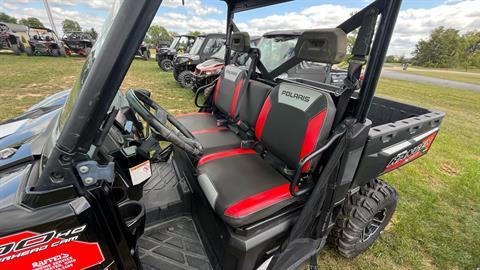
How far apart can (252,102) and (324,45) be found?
104 cm

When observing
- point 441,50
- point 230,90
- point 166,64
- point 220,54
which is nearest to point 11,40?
point 166,64

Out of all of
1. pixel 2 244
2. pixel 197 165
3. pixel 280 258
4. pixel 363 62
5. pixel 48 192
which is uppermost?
pixel 363 62

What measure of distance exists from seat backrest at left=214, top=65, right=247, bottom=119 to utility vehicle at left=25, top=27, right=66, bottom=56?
724 inches

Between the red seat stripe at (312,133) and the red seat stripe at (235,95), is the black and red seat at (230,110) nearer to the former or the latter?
the red seat stripe at (235,95)

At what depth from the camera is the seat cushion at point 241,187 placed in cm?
123

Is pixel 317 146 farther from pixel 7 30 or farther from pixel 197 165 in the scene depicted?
pixel 7 30

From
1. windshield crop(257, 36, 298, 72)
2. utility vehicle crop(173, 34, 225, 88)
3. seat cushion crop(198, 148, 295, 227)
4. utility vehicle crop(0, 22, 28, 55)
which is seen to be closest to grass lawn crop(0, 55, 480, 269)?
seat cushion crop(198, 148, 295, 227)

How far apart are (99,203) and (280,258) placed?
1.03 meters

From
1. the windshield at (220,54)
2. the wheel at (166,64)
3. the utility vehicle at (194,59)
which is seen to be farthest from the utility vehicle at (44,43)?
the windshield at (220,54)

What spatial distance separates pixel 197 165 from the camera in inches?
66.6

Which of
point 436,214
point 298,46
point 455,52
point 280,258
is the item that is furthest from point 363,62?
point 455,52

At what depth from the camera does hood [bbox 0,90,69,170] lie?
1.03 metres

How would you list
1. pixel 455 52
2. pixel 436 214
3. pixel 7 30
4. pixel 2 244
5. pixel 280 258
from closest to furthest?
1. pixel 2 244
2. pixel 280 258
3. pixel 436 214
4. pixel 7 30
5. pixel 455 52

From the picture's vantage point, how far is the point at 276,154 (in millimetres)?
1717
